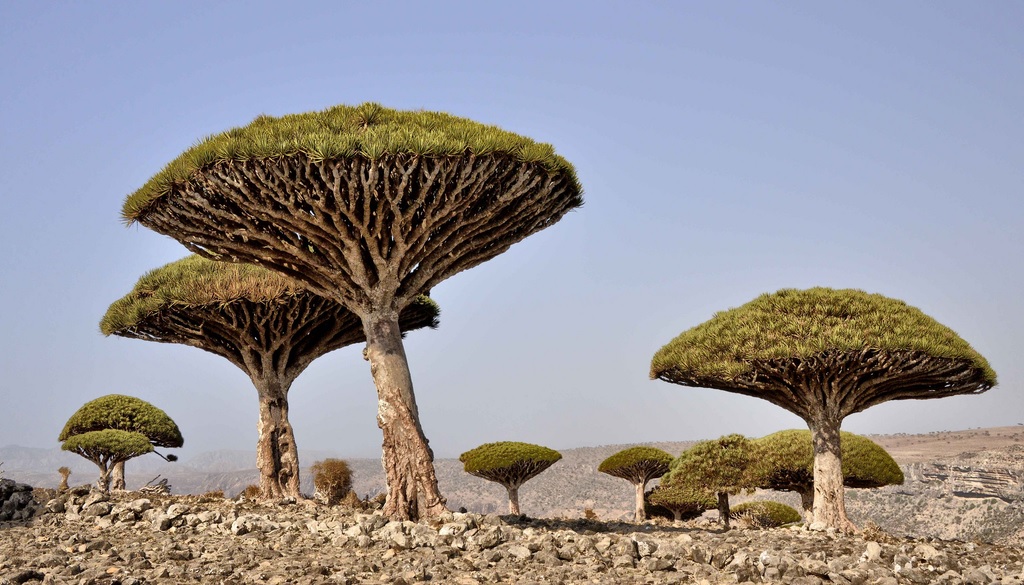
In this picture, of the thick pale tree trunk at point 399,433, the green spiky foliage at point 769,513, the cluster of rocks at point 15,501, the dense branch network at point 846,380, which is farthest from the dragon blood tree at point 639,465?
the cluster of rocks at point 15,501

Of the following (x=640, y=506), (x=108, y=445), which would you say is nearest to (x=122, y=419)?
(x=108, y=445)

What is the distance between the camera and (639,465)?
31719mm

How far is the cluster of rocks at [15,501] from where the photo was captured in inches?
549

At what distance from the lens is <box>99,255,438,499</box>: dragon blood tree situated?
17.1 meters

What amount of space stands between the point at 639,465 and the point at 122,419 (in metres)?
21.4

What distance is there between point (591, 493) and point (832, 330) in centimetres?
4602

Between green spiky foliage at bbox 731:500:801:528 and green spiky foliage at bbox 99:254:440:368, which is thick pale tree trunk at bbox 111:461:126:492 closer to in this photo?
green spiky foliage at bbox 99:254:440:368

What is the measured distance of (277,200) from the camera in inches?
417

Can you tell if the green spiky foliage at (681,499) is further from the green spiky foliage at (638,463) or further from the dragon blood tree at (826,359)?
the dragon blood tree at (826,359)

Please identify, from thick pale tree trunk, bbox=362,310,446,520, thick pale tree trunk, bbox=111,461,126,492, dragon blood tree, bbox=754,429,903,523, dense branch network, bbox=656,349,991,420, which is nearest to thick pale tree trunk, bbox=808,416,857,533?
dense branch network, bbox=656,349,991,420

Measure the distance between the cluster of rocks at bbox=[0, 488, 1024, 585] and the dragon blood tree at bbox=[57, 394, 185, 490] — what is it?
57.1 ft

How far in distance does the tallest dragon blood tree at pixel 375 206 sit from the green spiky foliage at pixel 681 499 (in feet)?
56.1

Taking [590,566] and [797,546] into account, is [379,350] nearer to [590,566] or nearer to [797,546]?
[590,566]

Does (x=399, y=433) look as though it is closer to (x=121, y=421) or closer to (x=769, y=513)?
(x=121, y=421)
